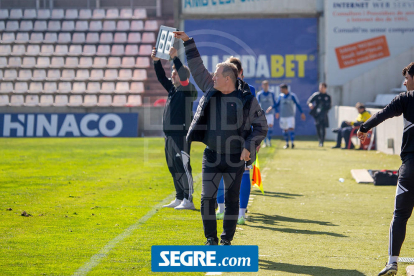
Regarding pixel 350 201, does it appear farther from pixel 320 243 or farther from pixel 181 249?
pixel 181 249

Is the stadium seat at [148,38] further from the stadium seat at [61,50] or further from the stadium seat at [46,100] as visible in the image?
the stadium seat at [46,100]

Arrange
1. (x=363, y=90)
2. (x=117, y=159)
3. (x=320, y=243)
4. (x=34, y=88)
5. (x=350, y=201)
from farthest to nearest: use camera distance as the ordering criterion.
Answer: (x=34, y=88)
(x=363, y=90)
(x=117, y=159)
(x=350, y=201)
(x=320, y=243)

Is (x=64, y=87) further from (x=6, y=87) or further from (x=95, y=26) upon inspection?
(x=95, y=26)

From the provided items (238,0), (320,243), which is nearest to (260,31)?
(238,0)

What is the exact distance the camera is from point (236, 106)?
5.98m

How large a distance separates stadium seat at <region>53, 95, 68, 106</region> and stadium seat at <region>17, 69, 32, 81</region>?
2301mm

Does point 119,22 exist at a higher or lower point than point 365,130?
higher

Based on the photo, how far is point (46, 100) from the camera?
1179 inches

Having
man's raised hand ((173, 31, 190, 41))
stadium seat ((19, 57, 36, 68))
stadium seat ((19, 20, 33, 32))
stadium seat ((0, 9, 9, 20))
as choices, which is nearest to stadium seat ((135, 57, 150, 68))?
stadium seat ((19, 57, 36, 68))

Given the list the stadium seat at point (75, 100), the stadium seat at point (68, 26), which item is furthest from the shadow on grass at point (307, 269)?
the stadium seat at point (68, 26)

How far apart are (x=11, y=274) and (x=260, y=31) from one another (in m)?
25.1

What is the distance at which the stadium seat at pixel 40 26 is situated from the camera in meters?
32.8

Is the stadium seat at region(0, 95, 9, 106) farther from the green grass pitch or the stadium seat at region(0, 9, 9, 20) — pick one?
the green grass pitch

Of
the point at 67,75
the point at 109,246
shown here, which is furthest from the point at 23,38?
the point at 109,246
